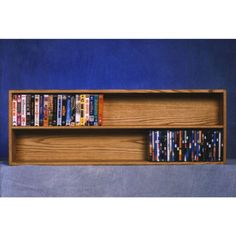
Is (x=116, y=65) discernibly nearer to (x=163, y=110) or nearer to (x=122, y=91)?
(x=122, y=91)

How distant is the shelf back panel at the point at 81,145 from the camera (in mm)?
3150

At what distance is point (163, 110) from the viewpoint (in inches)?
124

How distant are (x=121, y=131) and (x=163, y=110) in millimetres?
335

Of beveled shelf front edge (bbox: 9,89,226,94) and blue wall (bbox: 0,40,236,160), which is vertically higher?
blue wall (bbox: 0,40,236,160)

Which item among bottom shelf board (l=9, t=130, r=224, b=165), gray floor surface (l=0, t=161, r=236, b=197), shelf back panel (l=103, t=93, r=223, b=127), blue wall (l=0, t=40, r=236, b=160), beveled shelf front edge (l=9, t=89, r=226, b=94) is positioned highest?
blue wall (l=0, t=40, r=236, b=160)

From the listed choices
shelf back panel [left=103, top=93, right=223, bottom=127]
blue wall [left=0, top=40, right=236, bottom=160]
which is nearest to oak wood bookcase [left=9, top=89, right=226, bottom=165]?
shelf back panel [left=103, top=93, right=223, bottom=127]

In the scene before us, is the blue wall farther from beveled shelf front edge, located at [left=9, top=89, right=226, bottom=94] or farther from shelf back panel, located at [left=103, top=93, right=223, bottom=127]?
beveled shelf front edge, located at [left=9, top=89, right=226, bottom=94]

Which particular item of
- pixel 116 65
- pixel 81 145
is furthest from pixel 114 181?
pixel 116 65

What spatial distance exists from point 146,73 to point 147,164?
0.69 metres

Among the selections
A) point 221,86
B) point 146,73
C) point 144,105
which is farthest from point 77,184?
point 221,86

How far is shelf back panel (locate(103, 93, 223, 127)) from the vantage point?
3143 mm

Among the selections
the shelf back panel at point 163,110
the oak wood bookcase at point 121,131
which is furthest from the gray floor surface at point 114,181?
the shelf back panel at point 163,110

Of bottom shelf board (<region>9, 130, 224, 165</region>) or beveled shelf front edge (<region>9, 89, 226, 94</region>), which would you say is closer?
beveled shelf front edge (<region>9, 89, 226, 94</region>)

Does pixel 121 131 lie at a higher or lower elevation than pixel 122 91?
lower
